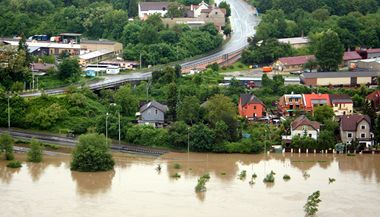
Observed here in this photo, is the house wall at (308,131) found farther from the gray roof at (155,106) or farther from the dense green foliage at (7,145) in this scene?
the dense green foliage at (7,145)

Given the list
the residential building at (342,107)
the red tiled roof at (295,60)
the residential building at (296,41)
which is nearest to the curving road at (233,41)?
the residential building at (296,41)

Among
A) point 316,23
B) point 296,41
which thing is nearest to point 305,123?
point 296,41

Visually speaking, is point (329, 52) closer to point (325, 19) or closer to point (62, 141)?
point (325, 19)

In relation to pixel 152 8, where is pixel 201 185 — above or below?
below

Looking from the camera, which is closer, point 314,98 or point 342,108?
point 342,108

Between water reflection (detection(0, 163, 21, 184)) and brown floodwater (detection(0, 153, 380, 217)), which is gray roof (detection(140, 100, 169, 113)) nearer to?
brown floodwater (detection(0, 153, 380, 217))

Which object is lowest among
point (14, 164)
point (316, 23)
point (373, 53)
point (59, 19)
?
point (14, 164)
